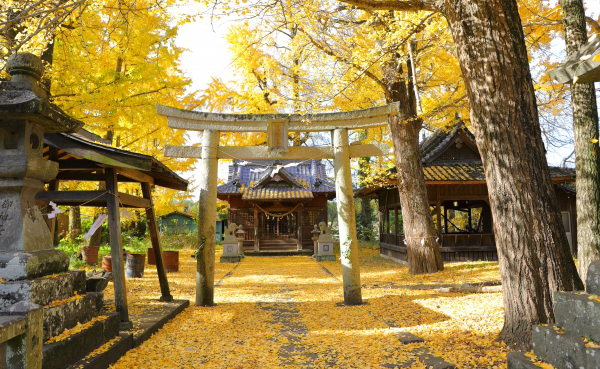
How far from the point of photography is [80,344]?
4.05 meters

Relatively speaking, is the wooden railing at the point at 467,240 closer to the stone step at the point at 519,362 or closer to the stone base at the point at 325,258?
the stone base at the point at 325,258

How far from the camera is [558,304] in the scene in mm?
3477

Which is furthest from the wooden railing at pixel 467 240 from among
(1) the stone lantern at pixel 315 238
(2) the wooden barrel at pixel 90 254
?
(2) the wooden barrel at pixel 90 254

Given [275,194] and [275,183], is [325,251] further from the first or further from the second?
[275,183]

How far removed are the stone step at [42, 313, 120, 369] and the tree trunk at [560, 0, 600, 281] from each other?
7.33m

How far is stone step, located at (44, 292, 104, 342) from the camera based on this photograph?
12.3ft

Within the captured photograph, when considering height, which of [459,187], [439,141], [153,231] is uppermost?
[439,141]

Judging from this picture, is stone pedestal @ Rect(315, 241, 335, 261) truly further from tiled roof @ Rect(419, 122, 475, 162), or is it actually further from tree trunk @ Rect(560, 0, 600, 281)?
tree trunk @ Rect(560, 0, 600, 281)

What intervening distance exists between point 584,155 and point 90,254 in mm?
14103

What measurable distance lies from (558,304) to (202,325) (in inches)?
204

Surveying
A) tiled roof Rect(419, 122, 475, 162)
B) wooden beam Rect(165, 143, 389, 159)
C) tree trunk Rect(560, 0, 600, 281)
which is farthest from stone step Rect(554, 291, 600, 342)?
tiled roof Rect(419, 122, 475, 162)

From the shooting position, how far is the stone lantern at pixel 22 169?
3.77 meters

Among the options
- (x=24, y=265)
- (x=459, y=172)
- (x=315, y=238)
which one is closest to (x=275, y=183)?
(x=315, y=238)

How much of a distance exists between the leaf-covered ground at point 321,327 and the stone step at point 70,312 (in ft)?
2.21
